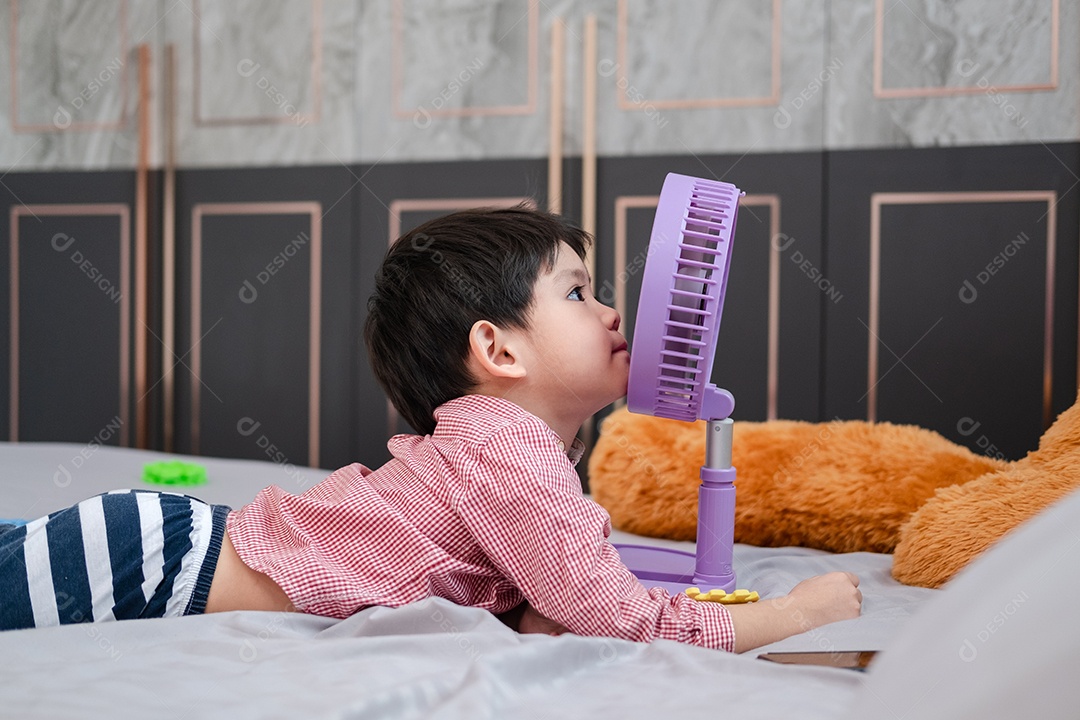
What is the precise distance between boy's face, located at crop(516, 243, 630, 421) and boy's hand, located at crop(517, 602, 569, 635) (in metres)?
0.25

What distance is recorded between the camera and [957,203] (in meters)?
2.42

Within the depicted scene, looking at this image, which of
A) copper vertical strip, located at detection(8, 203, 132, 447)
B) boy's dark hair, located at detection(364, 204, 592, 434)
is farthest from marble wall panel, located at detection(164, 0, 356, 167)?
boy's dark hair, located at detection(364, 204, 592, 434)

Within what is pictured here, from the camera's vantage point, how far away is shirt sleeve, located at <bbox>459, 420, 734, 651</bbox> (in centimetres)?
95

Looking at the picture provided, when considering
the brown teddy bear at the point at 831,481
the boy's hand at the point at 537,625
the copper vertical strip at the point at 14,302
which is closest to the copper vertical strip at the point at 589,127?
the brown teddy bear at the point at 831,481

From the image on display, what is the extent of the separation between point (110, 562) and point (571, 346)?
54cm

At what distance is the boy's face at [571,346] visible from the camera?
1.17 m

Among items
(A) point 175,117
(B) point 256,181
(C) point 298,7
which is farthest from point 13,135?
(C) point 298,7

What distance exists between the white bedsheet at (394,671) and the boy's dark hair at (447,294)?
0.31m

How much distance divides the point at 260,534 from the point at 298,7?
2.16m

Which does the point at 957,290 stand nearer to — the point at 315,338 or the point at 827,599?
the point at 827,599

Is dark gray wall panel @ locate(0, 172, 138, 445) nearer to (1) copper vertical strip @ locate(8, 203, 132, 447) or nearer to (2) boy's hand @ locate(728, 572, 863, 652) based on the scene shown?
(1) copper vertical strip @ locate(8, 203, 132, 447)

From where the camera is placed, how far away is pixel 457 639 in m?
0.88

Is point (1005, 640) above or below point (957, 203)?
below

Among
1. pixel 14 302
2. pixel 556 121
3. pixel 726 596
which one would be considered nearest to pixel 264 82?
pixel 556 121
